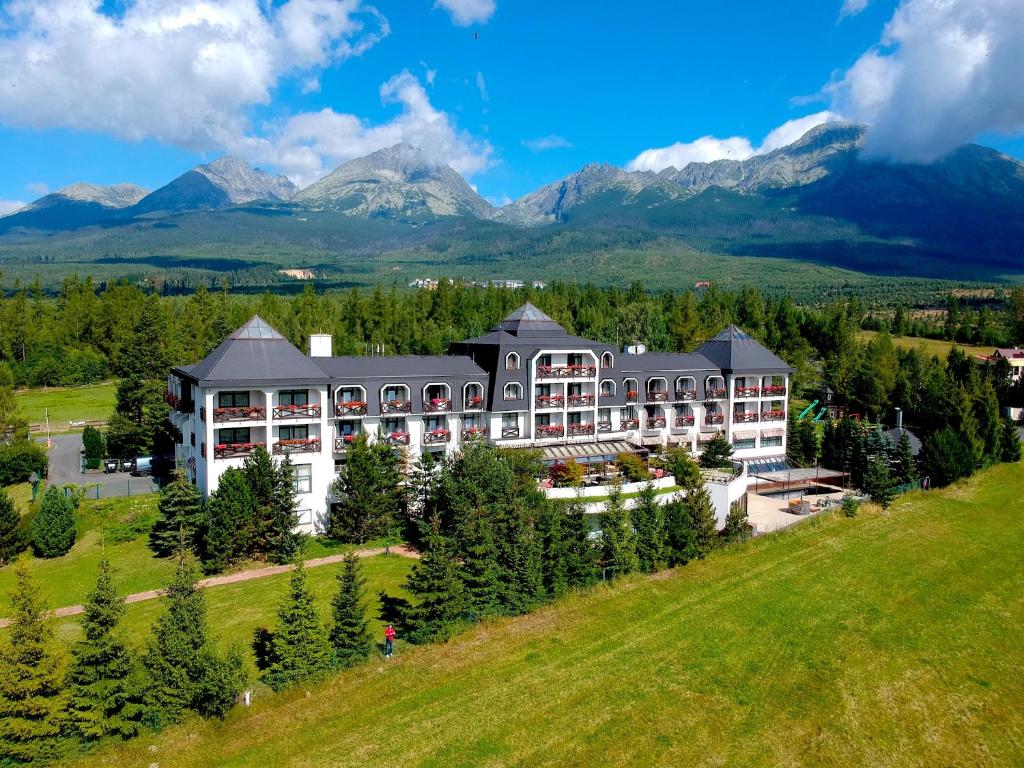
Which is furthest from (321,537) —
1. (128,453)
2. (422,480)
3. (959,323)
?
(959,323)

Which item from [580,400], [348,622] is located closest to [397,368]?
[580,400]

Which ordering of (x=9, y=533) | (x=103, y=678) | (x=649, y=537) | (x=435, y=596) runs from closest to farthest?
(x=103, y=678) < (x=435, y=596) < (x=649, y=537) < (x=9, y=533)

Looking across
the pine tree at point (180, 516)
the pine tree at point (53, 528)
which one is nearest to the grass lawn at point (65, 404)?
the pine tree at point (53, 528)

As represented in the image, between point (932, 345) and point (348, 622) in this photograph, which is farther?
point (932, 345)

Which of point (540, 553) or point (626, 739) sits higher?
point (540, 553)

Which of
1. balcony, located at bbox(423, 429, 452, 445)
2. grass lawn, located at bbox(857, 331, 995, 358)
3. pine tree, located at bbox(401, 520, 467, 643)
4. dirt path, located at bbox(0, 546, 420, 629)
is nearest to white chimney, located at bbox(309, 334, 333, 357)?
balcony, located at bbox(423, 429, 452, 445)

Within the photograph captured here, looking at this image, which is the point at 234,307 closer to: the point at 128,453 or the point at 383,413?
the point at 128,453

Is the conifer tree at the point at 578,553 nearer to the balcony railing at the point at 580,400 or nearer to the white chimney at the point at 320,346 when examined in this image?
the balcony railing at the point at 580,400

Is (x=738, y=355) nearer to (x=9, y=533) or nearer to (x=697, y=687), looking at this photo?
(x=697, y=687)
